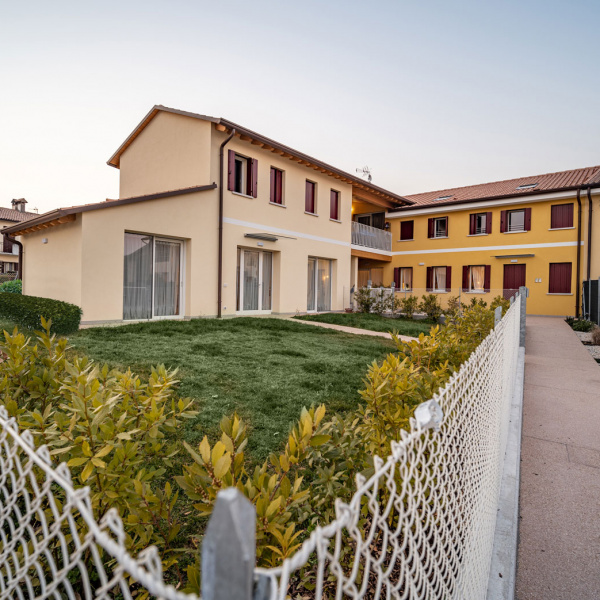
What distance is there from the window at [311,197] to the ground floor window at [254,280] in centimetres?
304

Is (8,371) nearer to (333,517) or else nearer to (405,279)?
(333,517)

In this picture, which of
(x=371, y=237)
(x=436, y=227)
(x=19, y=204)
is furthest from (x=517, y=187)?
(x=19, y=204)

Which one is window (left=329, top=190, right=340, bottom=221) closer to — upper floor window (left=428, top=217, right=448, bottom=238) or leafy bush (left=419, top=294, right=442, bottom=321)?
leafy bush (left=419, top=294, right=442, bottom=321)

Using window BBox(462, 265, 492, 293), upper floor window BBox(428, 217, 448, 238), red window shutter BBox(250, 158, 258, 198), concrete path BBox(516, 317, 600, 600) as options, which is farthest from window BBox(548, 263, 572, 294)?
red window shutter BBox(250, 158, 258, 198)

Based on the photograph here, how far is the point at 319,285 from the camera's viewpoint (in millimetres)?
17234

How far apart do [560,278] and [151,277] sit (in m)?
19.1

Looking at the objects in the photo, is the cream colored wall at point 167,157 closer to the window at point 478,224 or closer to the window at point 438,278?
the window at point 438,278

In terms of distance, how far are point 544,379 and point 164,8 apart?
1366 cm

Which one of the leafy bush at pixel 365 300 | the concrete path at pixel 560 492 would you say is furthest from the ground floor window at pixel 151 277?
the concrete path at pixel 560 492

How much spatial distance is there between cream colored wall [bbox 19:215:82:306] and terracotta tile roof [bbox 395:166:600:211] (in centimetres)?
1807

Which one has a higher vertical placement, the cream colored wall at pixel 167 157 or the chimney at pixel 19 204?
the chimney at pixel 19 204

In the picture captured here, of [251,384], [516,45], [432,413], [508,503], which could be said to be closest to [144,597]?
[432,413]

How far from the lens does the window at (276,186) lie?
48.5ft

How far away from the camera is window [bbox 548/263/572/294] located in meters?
19.1
